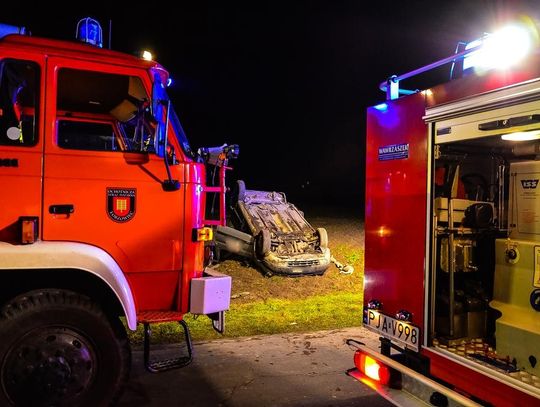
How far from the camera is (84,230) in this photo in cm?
371

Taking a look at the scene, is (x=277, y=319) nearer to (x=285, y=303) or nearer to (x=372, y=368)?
(x=285, y=303)

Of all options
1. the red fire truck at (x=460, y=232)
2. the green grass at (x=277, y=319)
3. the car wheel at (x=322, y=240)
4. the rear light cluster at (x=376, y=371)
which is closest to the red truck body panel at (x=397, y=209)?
the red fire truck at (x=460, y=232)

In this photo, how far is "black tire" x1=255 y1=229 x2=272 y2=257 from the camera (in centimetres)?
1002

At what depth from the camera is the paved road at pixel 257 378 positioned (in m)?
4.66

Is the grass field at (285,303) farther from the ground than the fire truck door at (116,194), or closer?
closer

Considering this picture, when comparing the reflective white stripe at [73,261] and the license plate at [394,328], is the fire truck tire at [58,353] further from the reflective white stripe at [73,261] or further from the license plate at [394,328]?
the license plate at [394,328]

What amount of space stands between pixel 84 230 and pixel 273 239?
22.6 feet

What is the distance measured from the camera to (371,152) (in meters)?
4.18

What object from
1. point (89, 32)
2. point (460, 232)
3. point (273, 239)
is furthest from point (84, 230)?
point (273, 239)

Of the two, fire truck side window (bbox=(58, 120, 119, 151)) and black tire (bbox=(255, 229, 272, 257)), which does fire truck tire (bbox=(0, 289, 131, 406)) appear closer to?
fire truck side window (bbox=(58, 120, 119, 151))

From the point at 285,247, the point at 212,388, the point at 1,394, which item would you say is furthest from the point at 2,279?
the point at 285,247

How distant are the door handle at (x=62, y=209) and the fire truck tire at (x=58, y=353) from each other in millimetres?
566

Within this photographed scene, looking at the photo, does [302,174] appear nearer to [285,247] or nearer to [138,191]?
[285,247]

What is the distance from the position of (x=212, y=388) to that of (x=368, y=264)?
6.74 feet
